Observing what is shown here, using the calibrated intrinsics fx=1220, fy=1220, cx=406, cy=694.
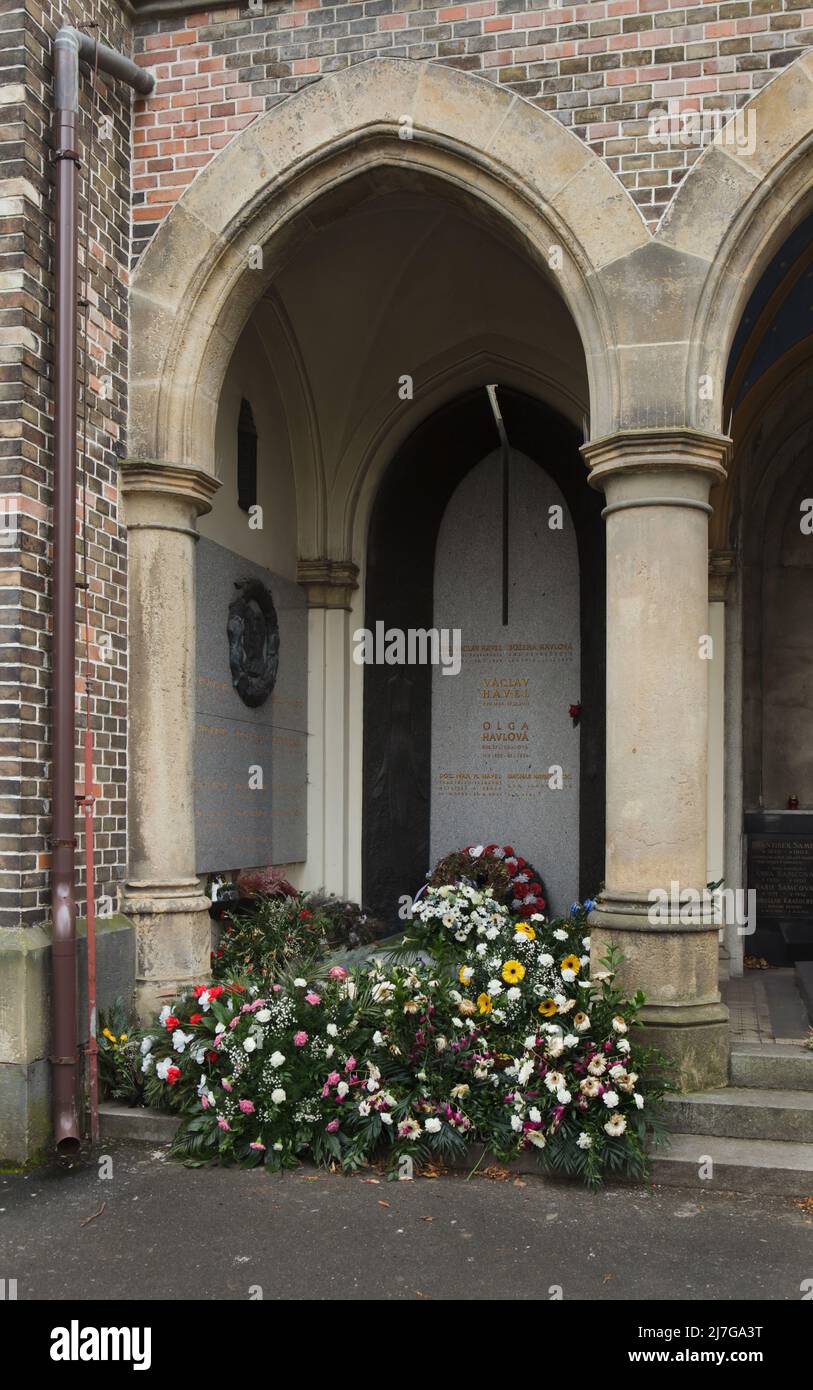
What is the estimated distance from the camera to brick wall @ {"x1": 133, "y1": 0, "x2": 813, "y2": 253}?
221 inches

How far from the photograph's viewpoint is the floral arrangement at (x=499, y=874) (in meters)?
8.62

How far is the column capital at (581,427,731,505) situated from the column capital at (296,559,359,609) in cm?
361

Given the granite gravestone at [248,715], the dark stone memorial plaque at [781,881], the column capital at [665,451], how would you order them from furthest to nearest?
the dark stone memorial plaque at [781,881] < the granite gravestone at [248,715] < the column capital at [665,451]

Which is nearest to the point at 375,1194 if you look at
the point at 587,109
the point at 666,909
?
the point at 666,909

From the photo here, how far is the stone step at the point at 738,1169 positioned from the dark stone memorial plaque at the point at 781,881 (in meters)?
3.94

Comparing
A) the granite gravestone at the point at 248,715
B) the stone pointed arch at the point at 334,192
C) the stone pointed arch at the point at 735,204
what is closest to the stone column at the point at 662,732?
the stone pointed arch at the point at 735,204

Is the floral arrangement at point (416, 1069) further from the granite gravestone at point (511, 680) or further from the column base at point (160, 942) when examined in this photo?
the granite gravestone at point (511, 680)

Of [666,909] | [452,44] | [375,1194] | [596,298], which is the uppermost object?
Answer: [452,44]

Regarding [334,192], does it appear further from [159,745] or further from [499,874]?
[499,874]

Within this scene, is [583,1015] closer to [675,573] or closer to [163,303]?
[675,573]

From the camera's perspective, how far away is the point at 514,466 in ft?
30.9

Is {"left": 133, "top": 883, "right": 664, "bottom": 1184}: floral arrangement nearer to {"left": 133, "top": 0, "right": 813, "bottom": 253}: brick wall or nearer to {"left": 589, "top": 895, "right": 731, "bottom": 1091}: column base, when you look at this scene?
{"left": 589, "top": 895, "right": 731, "bottom": 1091}: column base
